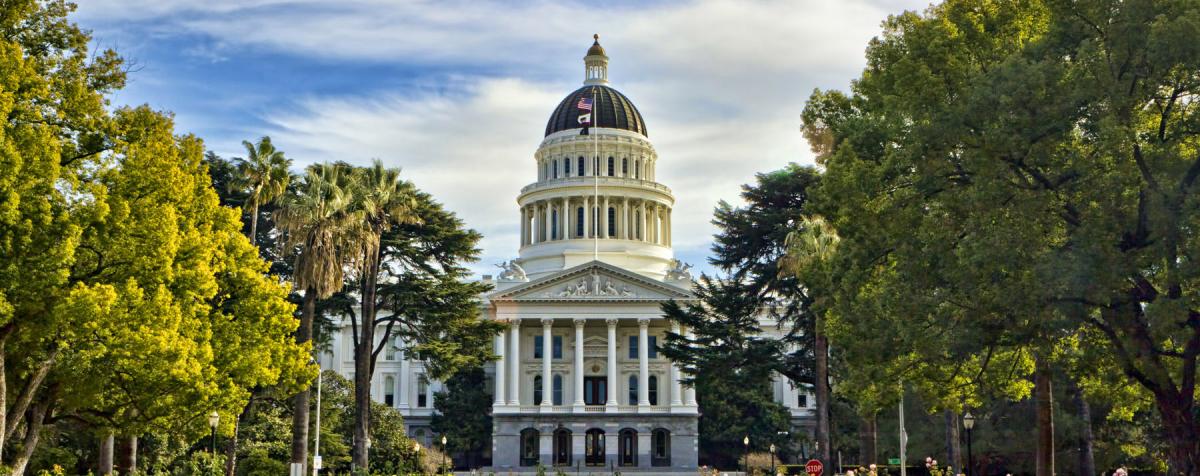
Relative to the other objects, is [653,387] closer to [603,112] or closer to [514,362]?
[514,362]

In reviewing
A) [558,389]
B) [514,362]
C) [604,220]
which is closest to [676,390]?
[558,389]

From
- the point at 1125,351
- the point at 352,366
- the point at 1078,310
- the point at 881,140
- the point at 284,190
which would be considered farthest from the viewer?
the point at 352,366

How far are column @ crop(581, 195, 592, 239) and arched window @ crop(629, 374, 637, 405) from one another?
14.9m

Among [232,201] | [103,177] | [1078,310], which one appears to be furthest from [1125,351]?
[232,201]

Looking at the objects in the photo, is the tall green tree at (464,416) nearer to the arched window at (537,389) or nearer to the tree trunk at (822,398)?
the arched window at (537,389)

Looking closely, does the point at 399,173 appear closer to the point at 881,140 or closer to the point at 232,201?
the point at 232,201

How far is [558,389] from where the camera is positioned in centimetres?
8794

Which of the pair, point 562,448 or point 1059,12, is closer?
point 1059,12

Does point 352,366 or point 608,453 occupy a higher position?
point 352,366

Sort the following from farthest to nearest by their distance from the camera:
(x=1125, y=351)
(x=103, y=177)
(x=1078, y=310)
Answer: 1. (x=103, y=177)
2. (x=1125, y=351)
3. (x=1078, y=310)

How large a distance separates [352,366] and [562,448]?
20.5 m

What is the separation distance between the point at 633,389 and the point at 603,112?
81.1 feet

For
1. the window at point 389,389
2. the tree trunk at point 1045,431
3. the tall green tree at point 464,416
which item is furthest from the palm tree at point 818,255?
the window at point 389,389

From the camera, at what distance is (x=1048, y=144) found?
22188 mm
